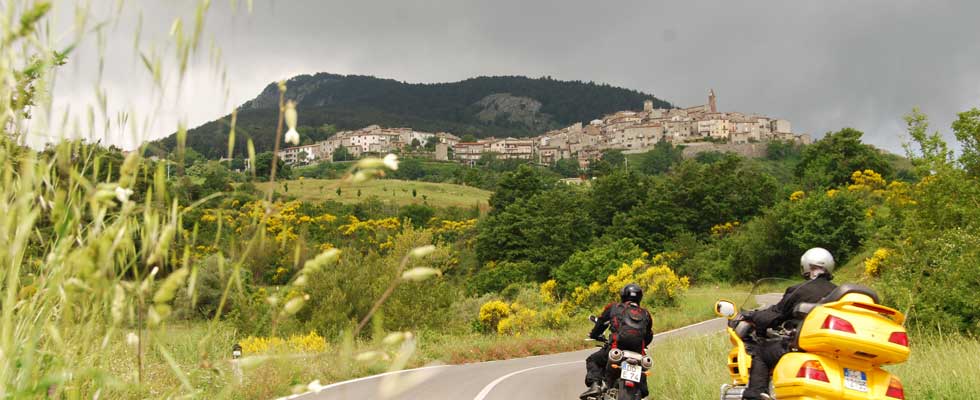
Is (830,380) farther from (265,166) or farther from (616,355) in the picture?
(265,166)

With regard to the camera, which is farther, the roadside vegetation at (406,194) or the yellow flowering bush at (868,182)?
the roadside vegetation at (406,194)

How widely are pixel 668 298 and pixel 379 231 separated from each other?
118 ft

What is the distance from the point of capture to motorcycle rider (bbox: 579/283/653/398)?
7781mm

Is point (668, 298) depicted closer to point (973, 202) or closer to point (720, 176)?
point (973, 202)

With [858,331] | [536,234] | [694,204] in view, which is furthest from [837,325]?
[694,204]

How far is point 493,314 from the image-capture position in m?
24.6

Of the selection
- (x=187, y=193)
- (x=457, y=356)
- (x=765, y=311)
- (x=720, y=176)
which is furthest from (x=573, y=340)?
(x=720, y=176)

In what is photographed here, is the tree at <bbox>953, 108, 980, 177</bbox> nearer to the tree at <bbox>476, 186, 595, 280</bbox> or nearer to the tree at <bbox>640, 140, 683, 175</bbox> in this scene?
the tree at <bbox>476, 186, 595, 280</bbox>

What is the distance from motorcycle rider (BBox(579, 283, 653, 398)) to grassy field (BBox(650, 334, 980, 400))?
0.82 m

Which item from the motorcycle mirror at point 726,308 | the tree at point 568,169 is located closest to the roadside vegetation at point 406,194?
the tree at point 568,169

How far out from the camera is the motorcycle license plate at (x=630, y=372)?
24.6 feet

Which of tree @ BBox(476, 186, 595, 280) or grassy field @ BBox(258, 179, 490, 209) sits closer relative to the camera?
tree @ BBox(476, 186, 595, 280)

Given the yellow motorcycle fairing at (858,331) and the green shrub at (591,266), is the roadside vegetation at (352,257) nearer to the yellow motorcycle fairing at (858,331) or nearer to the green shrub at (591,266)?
the green shrub at (591,266)

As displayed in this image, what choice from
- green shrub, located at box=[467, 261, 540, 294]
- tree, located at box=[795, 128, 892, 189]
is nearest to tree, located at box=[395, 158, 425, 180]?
tree, located at box=[795, 128, 892, 189]
